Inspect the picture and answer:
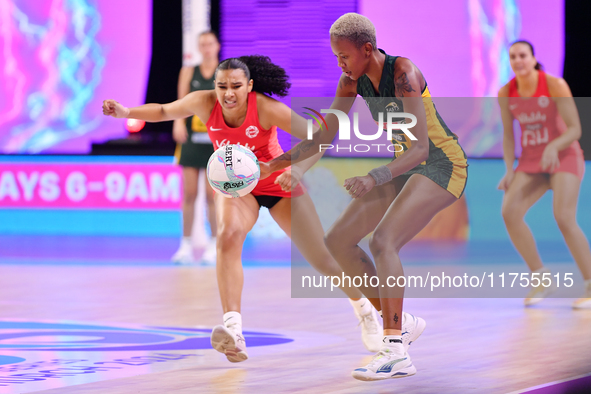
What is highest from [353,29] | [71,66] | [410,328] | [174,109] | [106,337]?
[71,66]

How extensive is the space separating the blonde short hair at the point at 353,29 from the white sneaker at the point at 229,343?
1.61m

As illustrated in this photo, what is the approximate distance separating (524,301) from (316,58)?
240 inches

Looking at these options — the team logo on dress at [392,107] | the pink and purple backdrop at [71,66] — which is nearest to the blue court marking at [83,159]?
the pink and purple backdrop at [71,66]

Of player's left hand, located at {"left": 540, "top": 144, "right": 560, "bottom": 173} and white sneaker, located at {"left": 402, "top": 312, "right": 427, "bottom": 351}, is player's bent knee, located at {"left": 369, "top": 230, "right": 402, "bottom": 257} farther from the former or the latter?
player's left hand, located at {"left": 540, "top": 144, "right": 560, "bottom": 173}

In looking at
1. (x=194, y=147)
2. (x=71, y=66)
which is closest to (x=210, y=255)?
(x=194, y=147)

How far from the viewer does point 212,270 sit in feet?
28.7

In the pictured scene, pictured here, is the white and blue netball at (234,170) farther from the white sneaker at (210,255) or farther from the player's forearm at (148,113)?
the white sneaker at (210,255)

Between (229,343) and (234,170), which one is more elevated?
(234,170)

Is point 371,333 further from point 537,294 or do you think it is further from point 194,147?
point 194,147

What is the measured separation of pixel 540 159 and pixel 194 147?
406 centimetres

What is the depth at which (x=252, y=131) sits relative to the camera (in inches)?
189

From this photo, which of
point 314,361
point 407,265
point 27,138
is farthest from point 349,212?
point 27,138

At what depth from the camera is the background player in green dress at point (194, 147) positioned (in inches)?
363

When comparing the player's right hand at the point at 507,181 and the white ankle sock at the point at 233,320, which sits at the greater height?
the player's right hand at the point at 507,181
